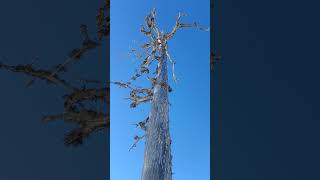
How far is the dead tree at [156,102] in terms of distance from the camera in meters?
2.20

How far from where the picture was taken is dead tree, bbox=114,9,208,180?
7.22 feet

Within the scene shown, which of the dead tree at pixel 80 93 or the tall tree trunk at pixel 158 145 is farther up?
the dead tree at pixel 80 93

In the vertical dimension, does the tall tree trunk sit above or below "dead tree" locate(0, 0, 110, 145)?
below

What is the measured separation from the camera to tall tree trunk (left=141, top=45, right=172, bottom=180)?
6.97 feet

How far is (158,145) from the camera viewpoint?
92.0 inches

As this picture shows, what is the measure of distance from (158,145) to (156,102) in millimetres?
508

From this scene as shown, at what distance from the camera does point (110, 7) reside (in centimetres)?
313

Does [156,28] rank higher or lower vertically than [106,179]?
higher

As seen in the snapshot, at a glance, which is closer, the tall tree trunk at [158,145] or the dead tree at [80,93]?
the tall tree trunk at [158,145]

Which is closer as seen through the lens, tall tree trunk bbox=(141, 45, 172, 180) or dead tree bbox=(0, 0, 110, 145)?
tall tree trunk bbox=(141, 45, 172, 180)
